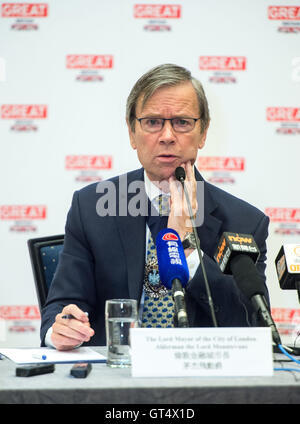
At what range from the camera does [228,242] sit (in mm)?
1198

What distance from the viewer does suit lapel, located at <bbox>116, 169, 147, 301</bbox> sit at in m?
1.80

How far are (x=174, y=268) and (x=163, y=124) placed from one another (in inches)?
34.7

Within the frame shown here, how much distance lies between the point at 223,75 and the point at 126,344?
2679 millimetres

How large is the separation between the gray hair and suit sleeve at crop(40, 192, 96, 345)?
0.47m

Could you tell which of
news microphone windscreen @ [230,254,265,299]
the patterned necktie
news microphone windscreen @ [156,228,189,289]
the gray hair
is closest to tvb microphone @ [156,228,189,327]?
news microphone windscreen @ [156,228,189,289]

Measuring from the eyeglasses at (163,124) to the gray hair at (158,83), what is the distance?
2.9 inches

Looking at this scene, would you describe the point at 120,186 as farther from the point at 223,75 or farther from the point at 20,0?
the point at 20,0

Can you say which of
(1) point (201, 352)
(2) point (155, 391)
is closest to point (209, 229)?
(1) point (201, 352)

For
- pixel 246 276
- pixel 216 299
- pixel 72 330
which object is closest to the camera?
pixel 246 276

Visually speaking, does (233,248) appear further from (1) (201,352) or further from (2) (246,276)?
(1) (201,352)

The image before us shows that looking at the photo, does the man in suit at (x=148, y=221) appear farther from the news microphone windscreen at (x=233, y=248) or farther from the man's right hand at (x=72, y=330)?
the news microphone windscreen at (x=233, y=248)

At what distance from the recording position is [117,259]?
1883 millimetres
